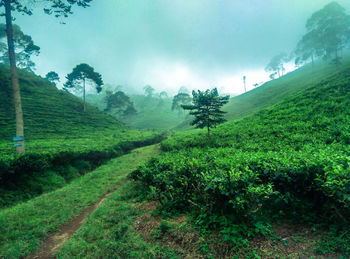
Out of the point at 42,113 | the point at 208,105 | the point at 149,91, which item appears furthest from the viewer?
the point at 149,91

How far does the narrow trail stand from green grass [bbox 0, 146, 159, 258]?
0.63 feet

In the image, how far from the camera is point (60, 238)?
16.0ft

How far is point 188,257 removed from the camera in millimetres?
3299

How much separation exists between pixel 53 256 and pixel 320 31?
65170mm

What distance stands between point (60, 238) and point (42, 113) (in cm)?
2827

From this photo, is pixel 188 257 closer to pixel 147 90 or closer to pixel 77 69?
pixel 77 69

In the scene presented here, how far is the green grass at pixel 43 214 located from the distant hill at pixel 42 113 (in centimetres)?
1505

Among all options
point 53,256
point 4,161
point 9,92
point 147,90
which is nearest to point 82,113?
point 9,92

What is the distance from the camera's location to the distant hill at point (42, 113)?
20.0 metres

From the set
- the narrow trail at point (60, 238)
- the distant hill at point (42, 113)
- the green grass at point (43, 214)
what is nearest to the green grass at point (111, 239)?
the narrow trail at point (60, 238)

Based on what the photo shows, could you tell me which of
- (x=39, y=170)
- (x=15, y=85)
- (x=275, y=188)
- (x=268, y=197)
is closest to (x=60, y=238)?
(x=39, y=170)

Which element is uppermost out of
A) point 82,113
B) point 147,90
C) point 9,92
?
point 147,90

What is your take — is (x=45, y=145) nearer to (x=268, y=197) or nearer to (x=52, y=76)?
(x=268, y=197)

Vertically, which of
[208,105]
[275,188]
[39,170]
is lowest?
[275,188]
